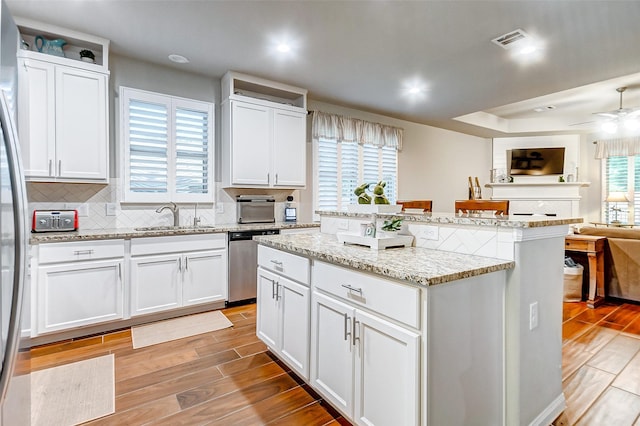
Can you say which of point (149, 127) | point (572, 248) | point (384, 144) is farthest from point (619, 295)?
point (149, 127)

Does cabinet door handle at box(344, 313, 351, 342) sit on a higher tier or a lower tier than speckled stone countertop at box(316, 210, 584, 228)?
lower

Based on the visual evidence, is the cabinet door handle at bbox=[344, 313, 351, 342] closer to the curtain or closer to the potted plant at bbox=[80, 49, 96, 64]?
the potted plant at bbox=[80, 49, 96, 64]

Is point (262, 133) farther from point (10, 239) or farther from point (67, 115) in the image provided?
point (10, 239)

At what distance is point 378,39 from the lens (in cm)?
300

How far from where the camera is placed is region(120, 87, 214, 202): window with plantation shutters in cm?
343

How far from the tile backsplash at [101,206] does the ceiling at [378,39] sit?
4.62 ft

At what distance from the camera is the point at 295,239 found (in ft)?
7.93

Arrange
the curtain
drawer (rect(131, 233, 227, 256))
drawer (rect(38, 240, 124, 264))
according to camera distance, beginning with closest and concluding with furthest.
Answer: drawer (rect(38, 240, 124, 264))
drawer (rect(131, 233, 227, 256))
the curtain

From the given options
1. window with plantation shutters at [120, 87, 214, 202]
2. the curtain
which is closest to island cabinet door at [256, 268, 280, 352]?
window with plantation shutters at [120, 87, 214, 202]

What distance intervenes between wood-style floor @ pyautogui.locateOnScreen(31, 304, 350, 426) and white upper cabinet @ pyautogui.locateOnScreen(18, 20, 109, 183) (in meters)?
1.50

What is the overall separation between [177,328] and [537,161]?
765 cm

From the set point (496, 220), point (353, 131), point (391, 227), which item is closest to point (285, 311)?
point (391, 227)

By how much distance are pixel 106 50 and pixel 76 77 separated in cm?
38

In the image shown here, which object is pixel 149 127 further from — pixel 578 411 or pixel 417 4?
pixel 578 411
